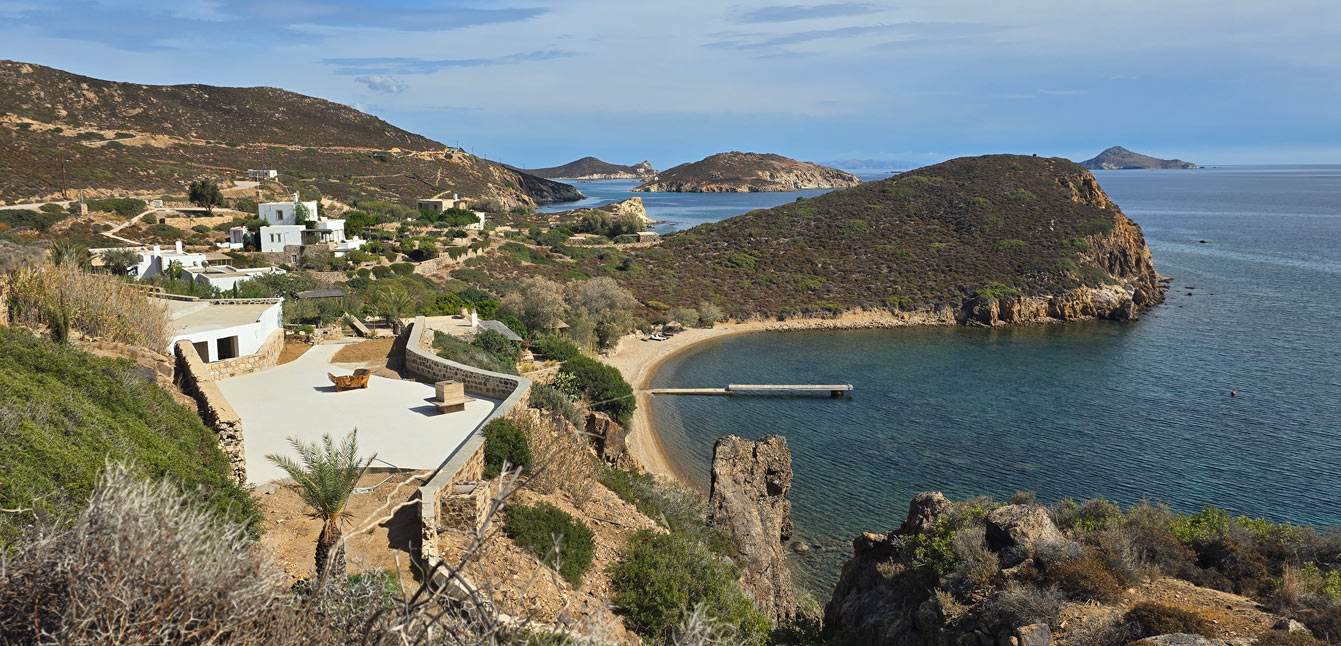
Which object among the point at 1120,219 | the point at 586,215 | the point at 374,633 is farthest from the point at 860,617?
the point at 586,215

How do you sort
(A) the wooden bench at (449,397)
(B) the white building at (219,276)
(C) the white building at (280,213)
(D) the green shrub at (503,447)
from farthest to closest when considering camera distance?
(C) the white building at (280,213) < (B) the white building at (219,276) < (A) the wooden bench at (449,397) < (D) the green shrub at (503,447)

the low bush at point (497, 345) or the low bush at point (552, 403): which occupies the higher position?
the low bush at point (497, 345)

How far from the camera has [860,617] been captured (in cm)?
1174

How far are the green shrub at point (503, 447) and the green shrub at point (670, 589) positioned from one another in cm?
210

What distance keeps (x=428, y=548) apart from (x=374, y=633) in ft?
15.3

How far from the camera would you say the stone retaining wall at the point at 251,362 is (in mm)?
15625

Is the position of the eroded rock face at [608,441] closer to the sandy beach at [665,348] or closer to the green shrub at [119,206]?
the sandy beach at [665,348]

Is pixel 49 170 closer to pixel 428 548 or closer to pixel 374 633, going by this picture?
pixel 428 548

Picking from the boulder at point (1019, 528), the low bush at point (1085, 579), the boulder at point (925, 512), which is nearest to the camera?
the low bush at point (1085, 579)

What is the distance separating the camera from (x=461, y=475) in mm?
9828

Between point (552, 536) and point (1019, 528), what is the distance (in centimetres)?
644

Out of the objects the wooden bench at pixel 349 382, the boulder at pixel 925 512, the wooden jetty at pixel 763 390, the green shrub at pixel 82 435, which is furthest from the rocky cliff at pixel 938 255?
the green shrub at pixel 82 435

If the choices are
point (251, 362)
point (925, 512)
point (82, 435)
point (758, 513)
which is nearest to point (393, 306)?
point (251, 362)

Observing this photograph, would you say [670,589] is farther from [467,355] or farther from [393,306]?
[393,306]
